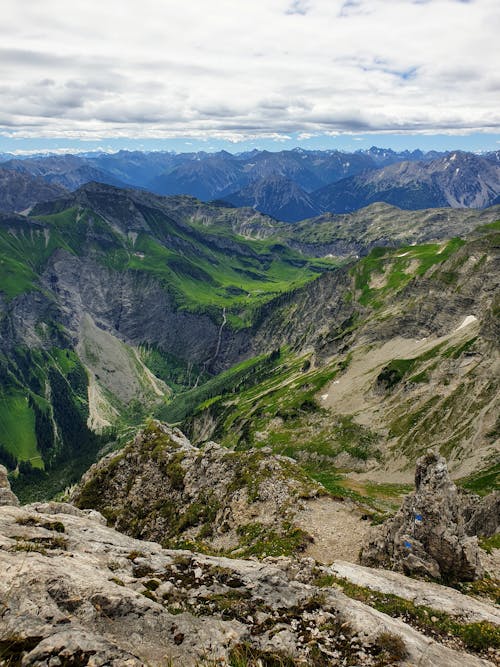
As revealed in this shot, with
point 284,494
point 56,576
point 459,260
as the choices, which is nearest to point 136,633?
point 56,576

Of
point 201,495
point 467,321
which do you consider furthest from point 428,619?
point 467,321

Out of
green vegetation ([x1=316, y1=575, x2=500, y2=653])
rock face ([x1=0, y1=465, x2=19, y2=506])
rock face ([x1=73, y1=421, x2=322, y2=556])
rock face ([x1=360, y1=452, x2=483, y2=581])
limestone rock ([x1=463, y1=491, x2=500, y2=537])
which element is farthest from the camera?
limestone rock ([x1=463, y1=491, x2=500, y2=537])

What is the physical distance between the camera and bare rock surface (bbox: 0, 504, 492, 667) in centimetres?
1736

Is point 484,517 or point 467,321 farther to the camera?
point 467,321

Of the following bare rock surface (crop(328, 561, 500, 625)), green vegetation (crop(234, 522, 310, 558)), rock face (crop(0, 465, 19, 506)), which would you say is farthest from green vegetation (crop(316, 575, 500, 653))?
rock face (crop(0, 465, 19, 506))

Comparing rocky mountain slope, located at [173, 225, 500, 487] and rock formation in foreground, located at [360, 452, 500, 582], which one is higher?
rock formation in foreground, located at [360, 452, 500, 582]

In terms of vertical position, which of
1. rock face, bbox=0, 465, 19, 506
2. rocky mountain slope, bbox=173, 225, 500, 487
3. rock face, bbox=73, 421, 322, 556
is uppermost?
rock face, bbox=0, 465, 19, 506

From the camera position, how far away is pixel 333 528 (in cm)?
4534

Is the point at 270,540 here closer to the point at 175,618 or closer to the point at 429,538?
the point at 429,538

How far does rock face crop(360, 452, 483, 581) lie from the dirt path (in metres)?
2.62

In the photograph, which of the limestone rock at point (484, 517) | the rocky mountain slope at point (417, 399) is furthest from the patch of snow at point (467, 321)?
the limestone rock at point (484, 517)

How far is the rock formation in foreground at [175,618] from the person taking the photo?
1727cm

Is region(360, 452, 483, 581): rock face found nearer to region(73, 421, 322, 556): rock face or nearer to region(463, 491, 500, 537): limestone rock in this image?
region(73, 421, 322, 556): rock face

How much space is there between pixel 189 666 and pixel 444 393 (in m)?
135
